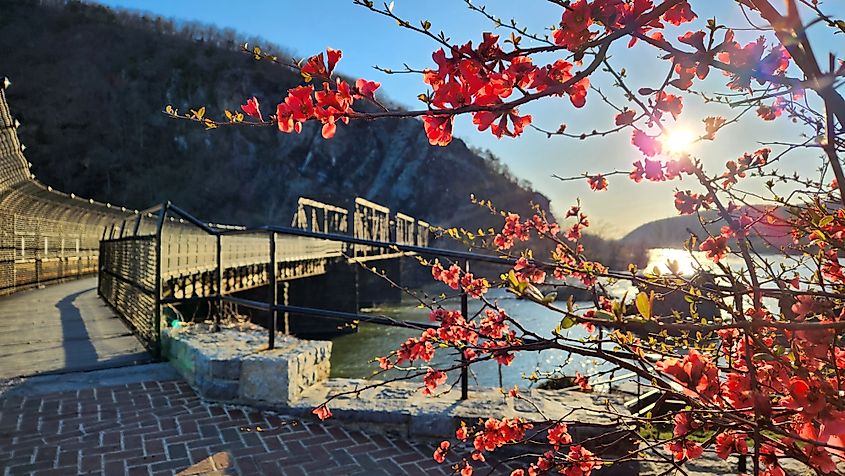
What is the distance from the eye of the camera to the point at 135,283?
632 centimetres

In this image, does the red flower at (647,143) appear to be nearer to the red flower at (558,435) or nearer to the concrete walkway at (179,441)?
the red flower at (558,435)

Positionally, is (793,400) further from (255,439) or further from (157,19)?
(157,19)

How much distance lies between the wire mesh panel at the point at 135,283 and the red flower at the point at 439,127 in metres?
4.21

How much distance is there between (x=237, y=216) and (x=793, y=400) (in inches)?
2352

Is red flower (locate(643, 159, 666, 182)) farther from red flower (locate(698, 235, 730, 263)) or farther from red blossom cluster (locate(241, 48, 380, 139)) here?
red blossom cluster (locate(241, 48, 380, 139))

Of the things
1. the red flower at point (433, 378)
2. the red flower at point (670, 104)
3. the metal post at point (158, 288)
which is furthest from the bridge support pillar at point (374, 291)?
the red flower at point (670, 104)

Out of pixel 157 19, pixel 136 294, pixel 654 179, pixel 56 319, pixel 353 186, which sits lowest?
pixel 56 319

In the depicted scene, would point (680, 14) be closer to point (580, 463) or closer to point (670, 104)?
point (670, 104)

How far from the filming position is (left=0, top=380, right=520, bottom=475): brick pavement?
8.53 feet

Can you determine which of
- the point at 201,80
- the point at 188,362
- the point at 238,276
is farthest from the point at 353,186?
the point at 188,362

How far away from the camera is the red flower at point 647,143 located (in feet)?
5.19

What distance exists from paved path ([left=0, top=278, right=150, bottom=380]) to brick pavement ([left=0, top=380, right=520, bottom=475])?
1.08 metres

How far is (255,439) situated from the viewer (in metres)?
2.90

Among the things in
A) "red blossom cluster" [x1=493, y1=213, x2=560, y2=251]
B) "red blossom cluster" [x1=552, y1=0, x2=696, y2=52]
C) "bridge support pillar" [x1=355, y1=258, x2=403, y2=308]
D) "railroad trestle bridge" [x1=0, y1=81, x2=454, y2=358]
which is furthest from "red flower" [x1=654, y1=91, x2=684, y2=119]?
"bridge support pillar" [x1=355, y1=258, x2=403, y2=308]
